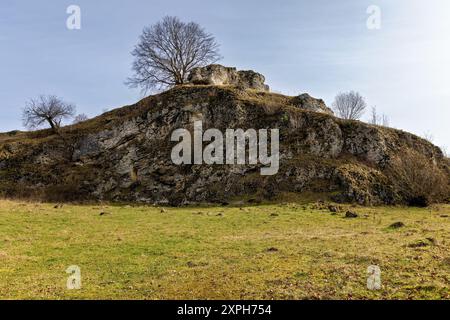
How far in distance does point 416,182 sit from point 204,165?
25369mm

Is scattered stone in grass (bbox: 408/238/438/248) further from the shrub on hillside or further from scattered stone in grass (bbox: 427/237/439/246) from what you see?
the shrub on hillside

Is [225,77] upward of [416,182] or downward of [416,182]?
upward

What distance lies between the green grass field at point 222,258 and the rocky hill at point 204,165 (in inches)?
610

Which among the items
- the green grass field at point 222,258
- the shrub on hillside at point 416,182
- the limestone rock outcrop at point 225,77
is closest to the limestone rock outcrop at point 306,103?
the limestone rock outcrop at point 225,77

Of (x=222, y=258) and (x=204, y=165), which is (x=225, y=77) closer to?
(x=204, y=165)

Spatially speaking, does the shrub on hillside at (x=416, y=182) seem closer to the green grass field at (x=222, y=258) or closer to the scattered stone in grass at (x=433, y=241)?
the green grass field at (x=222, y=258)

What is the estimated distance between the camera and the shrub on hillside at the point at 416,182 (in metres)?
42.0

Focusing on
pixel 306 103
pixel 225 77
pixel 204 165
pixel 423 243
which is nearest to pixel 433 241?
pixel 423 243

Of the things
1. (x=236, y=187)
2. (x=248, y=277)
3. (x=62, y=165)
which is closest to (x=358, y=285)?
(x=248, y=277)

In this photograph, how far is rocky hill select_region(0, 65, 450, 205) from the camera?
4616cm

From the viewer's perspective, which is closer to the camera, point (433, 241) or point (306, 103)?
point (433, 241)

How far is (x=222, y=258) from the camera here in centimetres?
1775

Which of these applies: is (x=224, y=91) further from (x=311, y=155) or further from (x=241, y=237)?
(x=241, y=237)

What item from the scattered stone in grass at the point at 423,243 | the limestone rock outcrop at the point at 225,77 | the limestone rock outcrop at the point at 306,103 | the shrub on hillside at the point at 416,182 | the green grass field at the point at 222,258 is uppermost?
the limestone rock outcrop at the point at 225,77
